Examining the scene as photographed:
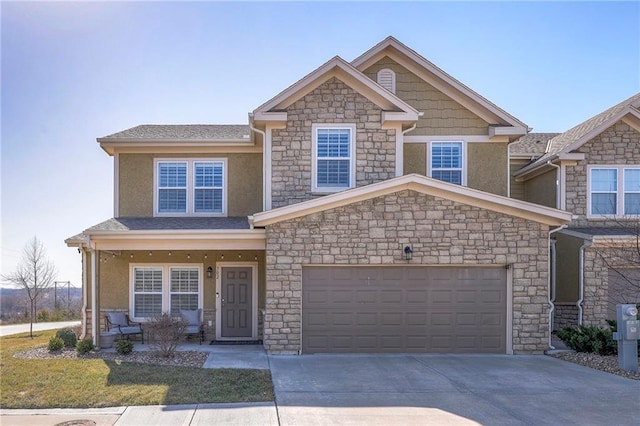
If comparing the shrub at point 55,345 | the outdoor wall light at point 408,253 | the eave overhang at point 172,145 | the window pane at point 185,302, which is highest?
the eave overhang at point 172,145

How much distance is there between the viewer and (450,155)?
47.2 ft

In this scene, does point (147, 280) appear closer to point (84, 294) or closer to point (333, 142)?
point (84, 294)

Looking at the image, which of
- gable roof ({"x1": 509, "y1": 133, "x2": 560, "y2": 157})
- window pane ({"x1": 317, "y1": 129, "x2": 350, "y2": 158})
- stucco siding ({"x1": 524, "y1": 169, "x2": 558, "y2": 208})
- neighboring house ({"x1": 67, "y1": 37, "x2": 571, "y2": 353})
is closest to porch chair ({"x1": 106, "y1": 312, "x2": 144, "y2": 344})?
neighboring house ({"x1": 67, "y1": 37, "x2": 571, "y2": 353})

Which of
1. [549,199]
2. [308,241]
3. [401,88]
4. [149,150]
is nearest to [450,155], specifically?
[401,88]

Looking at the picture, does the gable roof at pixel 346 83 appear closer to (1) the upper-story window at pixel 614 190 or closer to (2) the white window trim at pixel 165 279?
(2) the white window trim at pixel 165 279

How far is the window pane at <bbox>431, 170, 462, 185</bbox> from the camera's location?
14242 millimetres

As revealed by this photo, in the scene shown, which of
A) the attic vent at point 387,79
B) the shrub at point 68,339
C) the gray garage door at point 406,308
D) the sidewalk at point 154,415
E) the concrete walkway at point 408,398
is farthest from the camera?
the attic vent at point 387,79

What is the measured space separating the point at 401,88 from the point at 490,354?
780 cm

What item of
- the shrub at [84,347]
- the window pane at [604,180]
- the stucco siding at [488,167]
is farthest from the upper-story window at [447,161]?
the shrub at [84,347]

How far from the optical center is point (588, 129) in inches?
603

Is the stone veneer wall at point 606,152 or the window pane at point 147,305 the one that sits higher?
the stone veneer wall at point 606,152

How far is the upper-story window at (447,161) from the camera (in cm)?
1426

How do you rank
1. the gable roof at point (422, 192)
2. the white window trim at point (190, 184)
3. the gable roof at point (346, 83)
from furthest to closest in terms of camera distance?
1. the white window trim at point (190, 184)
2. the gable roof at point (346, 83)
3. the gable roof at point (422, 192)

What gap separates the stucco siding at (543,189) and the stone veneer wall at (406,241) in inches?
154
